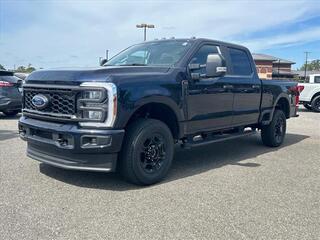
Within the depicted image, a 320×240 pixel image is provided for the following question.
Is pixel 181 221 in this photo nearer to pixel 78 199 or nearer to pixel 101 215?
pixel 101 215

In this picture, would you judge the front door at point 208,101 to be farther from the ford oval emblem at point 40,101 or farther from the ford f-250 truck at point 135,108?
the ford oval emblem at point 40,101

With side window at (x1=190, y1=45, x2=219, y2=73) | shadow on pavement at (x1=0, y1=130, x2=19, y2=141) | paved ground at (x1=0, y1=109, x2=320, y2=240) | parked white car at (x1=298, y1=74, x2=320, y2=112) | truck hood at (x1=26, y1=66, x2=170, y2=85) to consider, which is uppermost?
side window at (x1=190, y1=45, x2=219, y2=73)

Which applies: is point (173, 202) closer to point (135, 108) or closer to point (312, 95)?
point (135, 108)

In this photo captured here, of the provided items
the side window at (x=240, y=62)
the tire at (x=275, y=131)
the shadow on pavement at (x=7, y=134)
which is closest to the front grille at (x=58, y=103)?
the side window at (x=240, y=62)

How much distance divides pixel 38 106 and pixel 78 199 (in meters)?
1.38

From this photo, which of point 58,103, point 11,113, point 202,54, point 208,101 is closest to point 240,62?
point 202,54

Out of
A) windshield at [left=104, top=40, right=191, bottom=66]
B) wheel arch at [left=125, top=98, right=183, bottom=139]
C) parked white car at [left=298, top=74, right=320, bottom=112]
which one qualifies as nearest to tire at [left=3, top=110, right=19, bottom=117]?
windshield at [left=104, top=40, right=191, bottom=66]

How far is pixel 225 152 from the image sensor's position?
754 centimetres

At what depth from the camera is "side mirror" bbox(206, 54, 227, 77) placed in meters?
5.59

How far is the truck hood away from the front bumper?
1.80 feet

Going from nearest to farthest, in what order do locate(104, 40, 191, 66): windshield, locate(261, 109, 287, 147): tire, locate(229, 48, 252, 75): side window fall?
locate(104, 40, 191, 66): windshield, locate(229, 48, 252, 75): side window, locate(261, 109, 287, 147): tire

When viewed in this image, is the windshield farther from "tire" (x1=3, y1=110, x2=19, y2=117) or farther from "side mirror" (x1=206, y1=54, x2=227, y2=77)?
"tire" (x1=3, y1=110, x2=19, y2=117)

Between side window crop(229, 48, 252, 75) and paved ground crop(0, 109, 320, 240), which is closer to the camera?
paved ground crop(0, 109, 320, 240)

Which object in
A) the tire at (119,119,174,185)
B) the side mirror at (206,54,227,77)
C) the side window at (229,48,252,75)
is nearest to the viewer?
the tire at (119,119,174,185)
